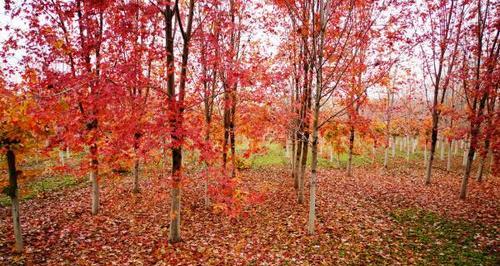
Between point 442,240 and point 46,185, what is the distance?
20.8 m

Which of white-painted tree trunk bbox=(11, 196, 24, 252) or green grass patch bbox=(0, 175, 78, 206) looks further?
green grass patch bbox=(0, 175, 78, 206)

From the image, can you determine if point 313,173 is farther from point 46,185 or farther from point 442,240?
point 46,185

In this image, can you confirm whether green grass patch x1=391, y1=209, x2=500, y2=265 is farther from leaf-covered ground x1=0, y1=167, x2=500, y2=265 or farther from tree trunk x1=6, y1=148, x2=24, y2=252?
tree trunk x1=6, y1=148, x2=24, y2=252

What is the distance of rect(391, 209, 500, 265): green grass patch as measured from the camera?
820 cm

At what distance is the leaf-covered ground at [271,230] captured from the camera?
852 centimetres

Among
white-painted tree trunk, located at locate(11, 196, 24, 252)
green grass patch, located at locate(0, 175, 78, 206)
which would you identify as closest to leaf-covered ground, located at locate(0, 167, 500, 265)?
white-painted tree trunk, located at locate(11, 196, 24, 252)

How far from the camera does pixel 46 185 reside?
1769 centimetres

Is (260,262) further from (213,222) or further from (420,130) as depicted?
(420,130)

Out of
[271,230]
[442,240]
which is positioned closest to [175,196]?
[271,230]

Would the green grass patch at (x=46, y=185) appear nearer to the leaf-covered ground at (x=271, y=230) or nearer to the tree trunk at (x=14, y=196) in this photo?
the leaf-covered ground at (x=271, y=230)

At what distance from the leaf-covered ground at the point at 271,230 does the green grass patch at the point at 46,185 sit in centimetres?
89

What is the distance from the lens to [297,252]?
888 cm

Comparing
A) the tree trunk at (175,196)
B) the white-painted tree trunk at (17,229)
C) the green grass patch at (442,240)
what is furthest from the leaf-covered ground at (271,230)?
the tree trunk at (175,196)

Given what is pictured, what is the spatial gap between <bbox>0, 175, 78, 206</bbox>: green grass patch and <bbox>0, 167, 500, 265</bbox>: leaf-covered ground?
0.89m
